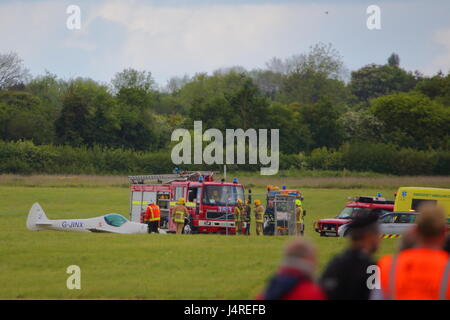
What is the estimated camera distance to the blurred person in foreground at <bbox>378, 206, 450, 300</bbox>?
6949 mm

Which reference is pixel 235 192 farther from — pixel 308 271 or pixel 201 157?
pixel 201 157

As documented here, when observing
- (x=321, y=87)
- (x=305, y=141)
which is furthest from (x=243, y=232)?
(x=321, y=87)

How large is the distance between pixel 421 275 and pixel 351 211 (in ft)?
80.9

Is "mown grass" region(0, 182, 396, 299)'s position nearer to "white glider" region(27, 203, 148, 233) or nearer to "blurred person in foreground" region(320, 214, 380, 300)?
"white glider" region(27, 203, 148, 233)

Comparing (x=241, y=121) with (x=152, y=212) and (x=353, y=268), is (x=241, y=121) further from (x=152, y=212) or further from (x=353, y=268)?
(x=353, y=268)

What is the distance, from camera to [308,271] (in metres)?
6.31

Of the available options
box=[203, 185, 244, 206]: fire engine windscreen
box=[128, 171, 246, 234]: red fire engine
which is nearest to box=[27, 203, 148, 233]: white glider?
box=[128, 171, 246, 234]: red fire engine

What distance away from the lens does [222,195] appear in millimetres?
30125

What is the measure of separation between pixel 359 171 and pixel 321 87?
45680 mm

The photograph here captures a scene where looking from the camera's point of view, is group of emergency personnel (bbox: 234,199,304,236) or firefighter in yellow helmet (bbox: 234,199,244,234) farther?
firefighter in yellow helmet (bbox: 234,199,244,234)

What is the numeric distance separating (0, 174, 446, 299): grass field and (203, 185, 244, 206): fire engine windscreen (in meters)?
4.17

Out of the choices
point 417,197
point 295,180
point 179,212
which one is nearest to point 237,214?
point 179,212

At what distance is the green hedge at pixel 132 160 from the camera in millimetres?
74312

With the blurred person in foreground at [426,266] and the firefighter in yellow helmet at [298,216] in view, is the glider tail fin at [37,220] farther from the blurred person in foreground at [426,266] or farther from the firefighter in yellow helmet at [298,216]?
the blurred person in foreground at [426,266]
